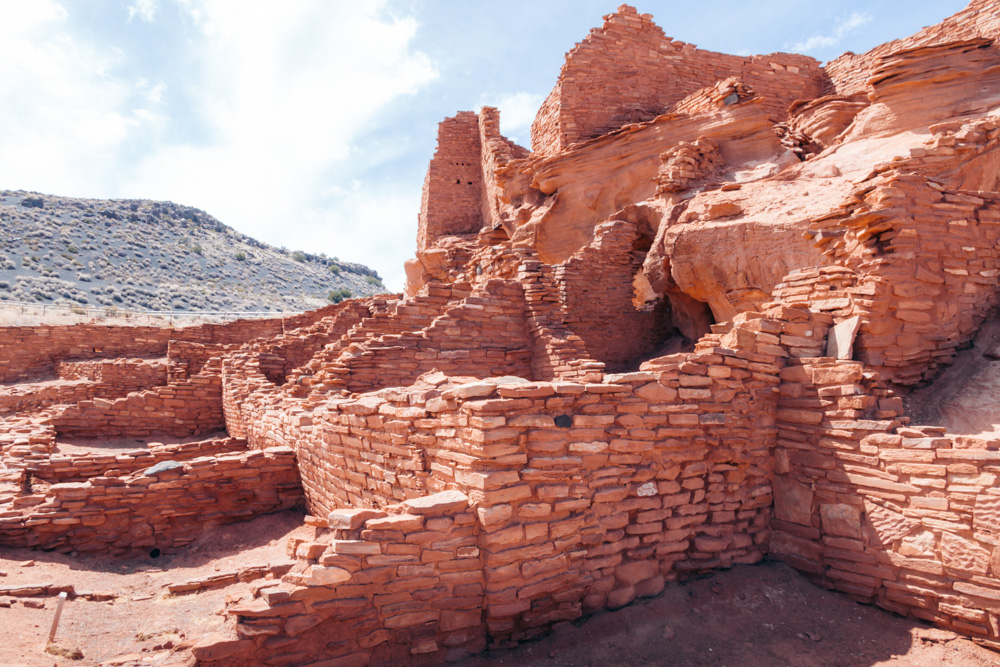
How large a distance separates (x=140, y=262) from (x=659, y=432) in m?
57.0

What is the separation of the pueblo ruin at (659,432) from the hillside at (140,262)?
3692 centimetres

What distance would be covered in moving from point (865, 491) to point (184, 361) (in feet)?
56.6

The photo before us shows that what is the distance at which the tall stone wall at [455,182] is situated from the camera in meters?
20.3

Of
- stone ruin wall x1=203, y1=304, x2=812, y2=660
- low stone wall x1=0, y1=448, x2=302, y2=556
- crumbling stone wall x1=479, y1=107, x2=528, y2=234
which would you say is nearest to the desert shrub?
crumbling stone wall x1=479, y1=107, x2=528, y2=234

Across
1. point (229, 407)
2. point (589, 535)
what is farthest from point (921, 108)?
point (229, 407)

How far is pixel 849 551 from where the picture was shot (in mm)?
4227

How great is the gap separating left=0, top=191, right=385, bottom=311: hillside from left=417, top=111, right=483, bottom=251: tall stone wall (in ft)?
95.8

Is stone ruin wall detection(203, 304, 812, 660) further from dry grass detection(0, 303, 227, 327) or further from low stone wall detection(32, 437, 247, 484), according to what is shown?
dry grass detection(0, 303, 227, 327)

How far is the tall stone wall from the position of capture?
801 inches

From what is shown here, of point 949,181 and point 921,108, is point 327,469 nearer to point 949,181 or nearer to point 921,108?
point 949,181

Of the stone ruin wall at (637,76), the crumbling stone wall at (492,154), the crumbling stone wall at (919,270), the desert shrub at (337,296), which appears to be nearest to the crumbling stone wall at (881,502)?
the crumbling stone wall at (919,270)

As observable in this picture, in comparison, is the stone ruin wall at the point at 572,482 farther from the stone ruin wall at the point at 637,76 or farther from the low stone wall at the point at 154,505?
the stone ruin wall at the point at 637,76

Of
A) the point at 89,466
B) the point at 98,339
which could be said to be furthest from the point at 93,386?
the point at 89,466

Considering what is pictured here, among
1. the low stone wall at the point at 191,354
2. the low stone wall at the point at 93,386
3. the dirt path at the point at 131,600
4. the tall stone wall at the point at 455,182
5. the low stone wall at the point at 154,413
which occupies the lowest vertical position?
the dirt path at the point at 131,600
